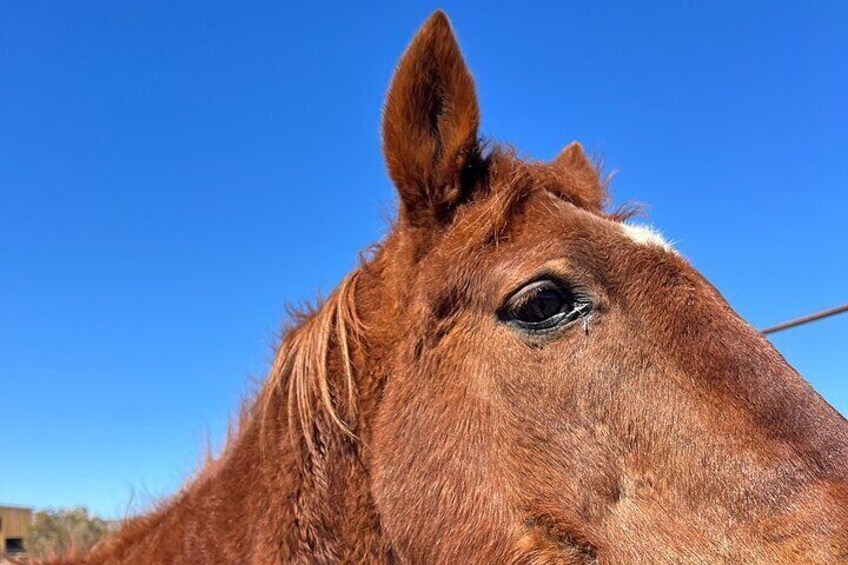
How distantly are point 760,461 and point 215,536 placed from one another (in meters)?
1.94

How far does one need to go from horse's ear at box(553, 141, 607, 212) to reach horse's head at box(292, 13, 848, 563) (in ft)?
0.10

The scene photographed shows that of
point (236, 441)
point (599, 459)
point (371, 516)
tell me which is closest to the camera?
point (599, 459)

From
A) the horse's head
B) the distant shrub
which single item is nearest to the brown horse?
the horse's head

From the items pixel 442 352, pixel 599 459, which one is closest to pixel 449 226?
pixel 442 352

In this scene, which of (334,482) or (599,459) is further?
(334,482)

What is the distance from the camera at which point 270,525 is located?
259 cm

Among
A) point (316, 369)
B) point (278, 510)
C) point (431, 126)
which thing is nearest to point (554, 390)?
point (316, 369)

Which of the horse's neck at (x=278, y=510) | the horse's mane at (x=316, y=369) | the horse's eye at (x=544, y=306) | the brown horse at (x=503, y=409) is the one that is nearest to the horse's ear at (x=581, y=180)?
the brown horse at (x=503, y=409)

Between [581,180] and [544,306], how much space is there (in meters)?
0.96

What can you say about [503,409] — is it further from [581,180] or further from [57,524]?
[57,524]

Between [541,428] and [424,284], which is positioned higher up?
[424,284]

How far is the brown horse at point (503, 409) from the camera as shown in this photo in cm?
212

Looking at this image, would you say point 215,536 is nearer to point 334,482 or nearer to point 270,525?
point 270,525

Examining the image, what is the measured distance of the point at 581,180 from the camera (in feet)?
10.5
